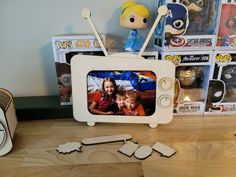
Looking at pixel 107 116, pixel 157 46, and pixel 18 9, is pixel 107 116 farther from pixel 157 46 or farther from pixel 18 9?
pixel 18 9

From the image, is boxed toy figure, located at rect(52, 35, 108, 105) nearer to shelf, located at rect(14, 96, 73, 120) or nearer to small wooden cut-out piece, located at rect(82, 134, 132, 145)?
shelf, located at rect(14, 96, 73, 120)

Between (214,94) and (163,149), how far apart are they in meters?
0.25

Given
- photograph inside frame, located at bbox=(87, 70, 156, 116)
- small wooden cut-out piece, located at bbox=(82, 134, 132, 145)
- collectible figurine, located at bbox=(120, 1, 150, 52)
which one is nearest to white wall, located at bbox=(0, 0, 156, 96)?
collectible figurine, located at bbox=(120, 1, 150, 52)

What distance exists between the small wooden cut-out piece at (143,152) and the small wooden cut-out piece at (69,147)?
0.14 meters

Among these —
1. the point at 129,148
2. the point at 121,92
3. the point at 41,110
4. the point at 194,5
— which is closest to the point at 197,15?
the point at 194,5

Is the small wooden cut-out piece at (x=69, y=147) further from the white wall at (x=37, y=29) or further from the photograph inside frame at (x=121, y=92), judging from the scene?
the white wall at (x=37, y=29)

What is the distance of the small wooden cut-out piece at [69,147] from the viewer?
512 mm

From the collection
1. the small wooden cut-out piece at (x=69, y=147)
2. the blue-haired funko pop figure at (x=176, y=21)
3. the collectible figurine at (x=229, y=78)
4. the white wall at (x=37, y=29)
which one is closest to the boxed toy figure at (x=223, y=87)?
the collectible figurine at (x=229, y=78)

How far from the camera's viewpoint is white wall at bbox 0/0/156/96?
2.08 feet

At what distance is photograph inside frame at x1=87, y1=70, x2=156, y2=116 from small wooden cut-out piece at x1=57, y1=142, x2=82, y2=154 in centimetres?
11

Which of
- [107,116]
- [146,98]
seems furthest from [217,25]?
[107,116]

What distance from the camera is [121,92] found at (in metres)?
0.58

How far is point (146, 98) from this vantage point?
1.91 feet

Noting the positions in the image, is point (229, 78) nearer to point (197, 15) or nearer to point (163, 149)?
point (197, 15)
